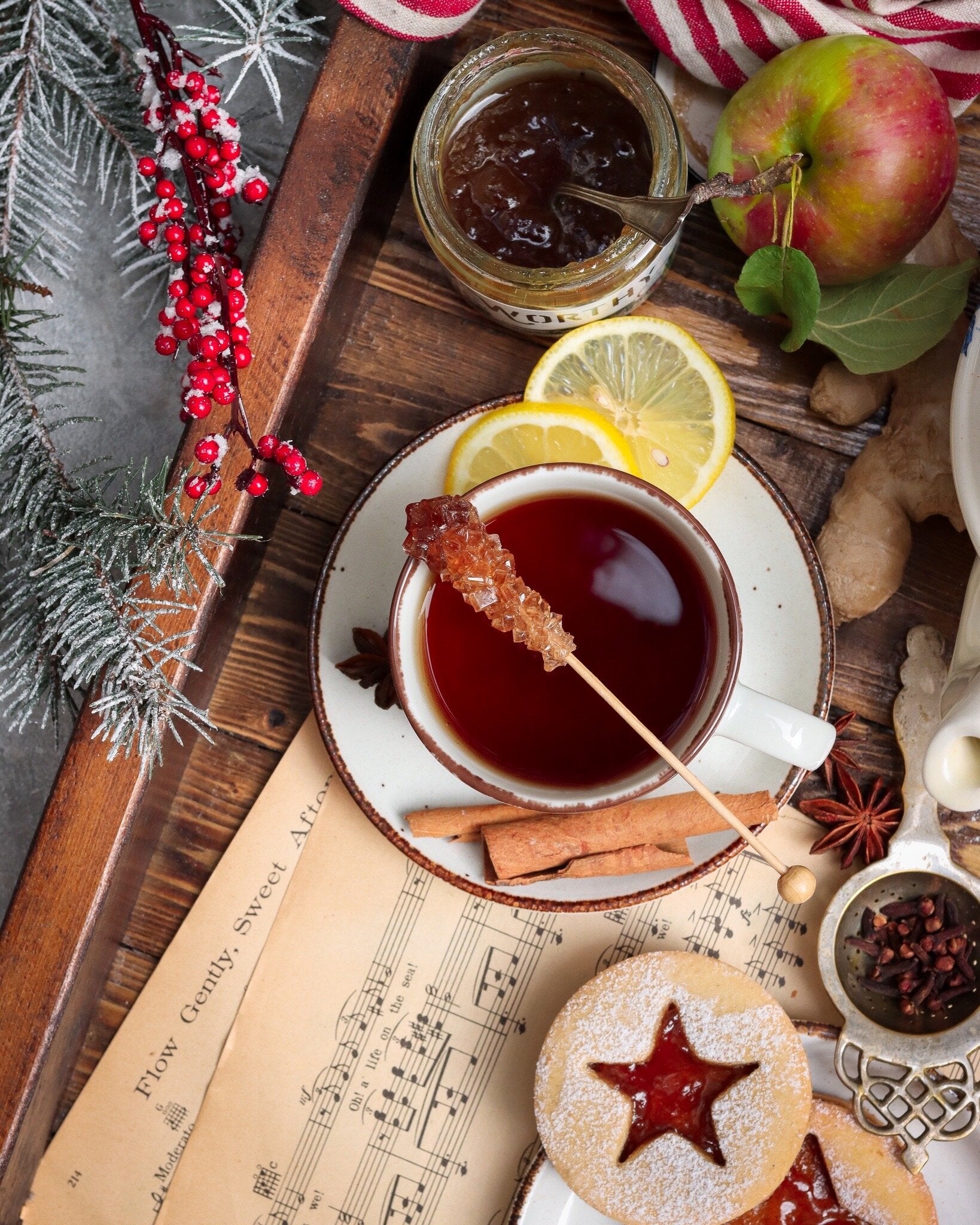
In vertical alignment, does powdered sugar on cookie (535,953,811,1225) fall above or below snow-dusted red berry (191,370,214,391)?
below

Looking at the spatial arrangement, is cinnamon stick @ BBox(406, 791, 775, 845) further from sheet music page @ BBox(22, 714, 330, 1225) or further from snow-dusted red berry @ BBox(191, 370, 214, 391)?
snow-dusted red berry @ BBox(191, 370, 214, 391)

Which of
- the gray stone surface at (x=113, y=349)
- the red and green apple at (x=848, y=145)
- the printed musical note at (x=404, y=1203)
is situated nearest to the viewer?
the red and green apple at (x=848, y=145)

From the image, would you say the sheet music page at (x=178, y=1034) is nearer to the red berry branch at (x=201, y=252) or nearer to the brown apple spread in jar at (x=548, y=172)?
the red berry branch at (x=201, y=252)

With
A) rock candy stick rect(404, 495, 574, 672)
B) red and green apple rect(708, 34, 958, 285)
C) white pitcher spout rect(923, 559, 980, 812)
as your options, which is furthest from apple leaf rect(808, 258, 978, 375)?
rock candy stick rect(404, 495, 574, 672)

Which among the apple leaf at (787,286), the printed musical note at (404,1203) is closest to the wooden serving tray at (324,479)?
the apple leaf at (787,286)

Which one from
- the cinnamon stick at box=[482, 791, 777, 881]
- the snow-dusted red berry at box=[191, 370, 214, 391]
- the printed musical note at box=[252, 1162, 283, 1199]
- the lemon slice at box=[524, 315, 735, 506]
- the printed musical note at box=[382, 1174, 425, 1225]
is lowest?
the printed musical note at box=[252, 1162, 283, 1199]

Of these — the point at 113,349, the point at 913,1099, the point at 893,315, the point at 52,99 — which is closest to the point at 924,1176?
the point at 913,1099

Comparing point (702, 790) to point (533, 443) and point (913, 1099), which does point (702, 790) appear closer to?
point (533, 443)
